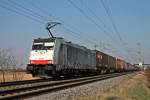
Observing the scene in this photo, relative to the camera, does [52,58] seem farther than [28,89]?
Yes

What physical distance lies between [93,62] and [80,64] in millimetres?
8793

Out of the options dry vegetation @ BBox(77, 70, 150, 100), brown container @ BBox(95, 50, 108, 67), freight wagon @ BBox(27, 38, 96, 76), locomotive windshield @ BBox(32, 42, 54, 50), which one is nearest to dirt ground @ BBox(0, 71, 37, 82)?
freight wagon @ BBox(27, 38, 96, 76)

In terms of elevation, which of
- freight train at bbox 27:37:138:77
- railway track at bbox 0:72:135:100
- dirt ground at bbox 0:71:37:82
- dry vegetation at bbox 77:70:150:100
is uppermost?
freight train at bbox 27:37:138:77

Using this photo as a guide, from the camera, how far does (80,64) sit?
3650cm

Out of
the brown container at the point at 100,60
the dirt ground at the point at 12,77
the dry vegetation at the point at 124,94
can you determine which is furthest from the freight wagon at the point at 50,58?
the brown container at the point at 100,60

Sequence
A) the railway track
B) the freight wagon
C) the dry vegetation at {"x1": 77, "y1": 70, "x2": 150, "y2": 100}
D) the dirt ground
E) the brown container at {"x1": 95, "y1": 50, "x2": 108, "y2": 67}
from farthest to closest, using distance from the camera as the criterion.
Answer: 1. the brown container at {"x1": 95, "y1": 50, "x2": 108, "y2": 67}
2. the dirt ground
3. the freight wagon
4. the dry vegetation at {"x1": 77, "y1": 70, "x2": 150, "y2": 100}
5. the railway track

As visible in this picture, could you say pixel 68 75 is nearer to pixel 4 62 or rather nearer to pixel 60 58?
pixel 60 58

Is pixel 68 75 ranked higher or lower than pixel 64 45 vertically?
lower

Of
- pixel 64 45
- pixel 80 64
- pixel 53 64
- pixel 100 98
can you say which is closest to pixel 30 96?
pixel 100 98

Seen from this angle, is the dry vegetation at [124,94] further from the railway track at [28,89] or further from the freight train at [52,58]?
the freight train at [52,58]

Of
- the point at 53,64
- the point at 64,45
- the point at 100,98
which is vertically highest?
the point at 64,45

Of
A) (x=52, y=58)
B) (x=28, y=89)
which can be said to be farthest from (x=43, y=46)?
(x=28, y=89)

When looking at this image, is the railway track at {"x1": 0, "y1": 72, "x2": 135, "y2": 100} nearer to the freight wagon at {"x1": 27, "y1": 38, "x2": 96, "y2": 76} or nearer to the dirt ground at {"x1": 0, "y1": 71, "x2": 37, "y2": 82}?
the freight wagon at {"x1": 27, "y1": 38, "x2": 96, "y2": 76}

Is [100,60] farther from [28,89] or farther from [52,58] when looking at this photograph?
[28,89]
